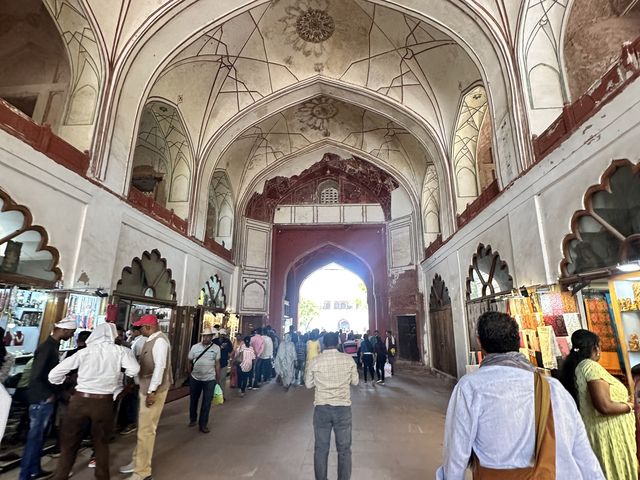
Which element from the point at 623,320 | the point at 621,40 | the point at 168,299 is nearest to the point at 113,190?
the point at 168,299

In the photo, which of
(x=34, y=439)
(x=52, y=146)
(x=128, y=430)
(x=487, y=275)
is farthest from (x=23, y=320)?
(x=487, y=275)

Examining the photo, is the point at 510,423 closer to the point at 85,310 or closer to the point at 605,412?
the point at 605,412

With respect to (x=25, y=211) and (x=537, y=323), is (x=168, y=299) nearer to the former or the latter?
(x=25, y=211)

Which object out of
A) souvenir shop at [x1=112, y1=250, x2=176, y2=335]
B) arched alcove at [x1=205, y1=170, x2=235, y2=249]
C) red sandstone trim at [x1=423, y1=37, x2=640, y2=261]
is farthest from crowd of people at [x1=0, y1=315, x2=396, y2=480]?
arched alcove at [x1=205, y1=170, x2=235, y2=249]

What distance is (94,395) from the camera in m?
2.42

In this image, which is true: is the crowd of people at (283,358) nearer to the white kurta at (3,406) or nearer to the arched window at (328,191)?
the white kurta at (3,406)

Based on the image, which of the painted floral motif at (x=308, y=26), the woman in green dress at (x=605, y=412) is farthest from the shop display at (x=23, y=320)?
the painted floral motif at (x=308, y=26)

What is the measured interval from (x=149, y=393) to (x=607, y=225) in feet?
14.2

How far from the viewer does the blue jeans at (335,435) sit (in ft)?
8.04

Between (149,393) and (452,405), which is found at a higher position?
(452,405)

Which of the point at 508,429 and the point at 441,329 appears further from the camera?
the point at 441,329

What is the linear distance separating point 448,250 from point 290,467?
5915 mm

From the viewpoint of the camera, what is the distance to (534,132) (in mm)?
4645

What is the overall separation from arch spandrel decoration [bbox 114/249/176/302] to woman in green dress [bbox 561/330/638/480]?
576 centimetres
